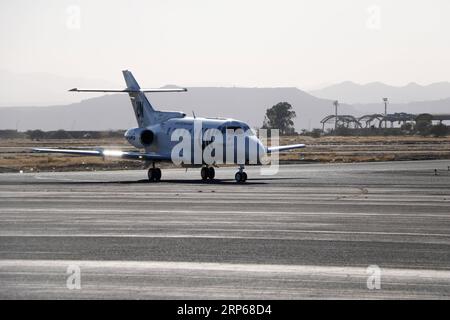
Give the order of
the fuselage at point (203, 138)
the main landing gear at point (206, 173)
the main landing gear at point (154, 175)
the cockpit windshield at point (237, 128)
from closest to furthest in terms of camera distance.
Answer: the fuselage at point (203, 138), the cockpit windshield at point (237, 128), the main landing gear at point (206, 173), the main landing gear at point (154, 175)

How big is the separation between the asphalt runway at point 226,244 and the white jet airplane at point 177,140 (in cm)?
582

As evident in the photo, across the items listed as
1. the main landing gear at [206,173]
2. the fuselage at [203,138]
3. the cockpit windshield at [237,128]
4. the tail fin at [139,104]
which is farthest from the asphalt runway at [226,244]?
the tail fin at [139,104]

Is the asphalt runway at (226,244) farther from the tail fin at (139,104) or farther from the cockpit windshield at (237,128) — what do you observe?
the tail fin at (139,104)

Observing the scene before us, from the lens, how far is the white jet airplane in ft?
124

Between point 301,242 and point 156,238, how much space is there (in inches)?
117

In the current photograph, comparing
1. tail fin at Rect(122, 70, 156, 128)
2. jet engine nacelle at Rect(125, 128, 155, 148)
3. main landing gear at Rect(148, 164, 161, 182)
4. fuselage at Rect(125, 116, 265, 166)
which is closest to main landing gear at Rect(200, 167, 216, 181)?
fuselage at Rect(125, 116, 265, 166)

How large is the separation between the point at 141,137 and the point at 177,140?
2.71m

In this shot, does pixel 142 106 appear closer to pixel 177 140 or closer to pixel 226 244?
pixel 177 140

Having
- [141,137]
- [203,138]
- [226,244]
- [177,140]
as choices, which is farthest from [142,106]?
[226,244]

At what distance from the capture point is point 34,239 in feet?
57.9

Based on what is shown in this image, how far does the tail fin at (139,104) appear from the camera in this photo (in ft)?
143

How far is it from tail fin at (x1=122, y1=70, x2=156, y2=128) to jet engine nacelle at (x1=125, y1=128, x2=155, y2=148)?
990 millimetres
